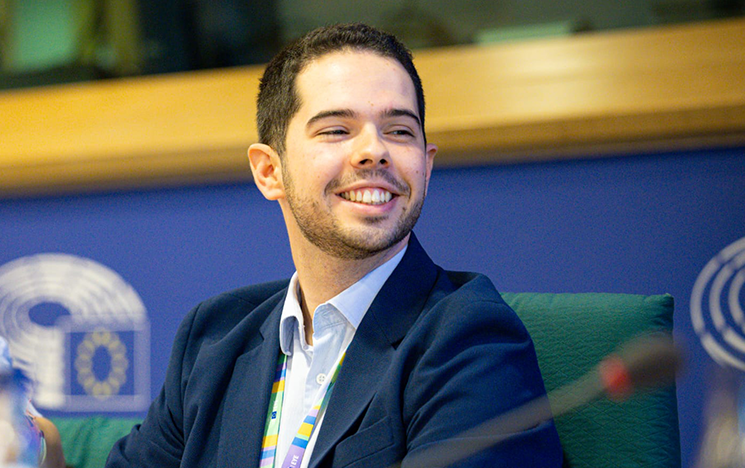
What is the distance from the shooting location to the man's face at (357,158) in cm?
116

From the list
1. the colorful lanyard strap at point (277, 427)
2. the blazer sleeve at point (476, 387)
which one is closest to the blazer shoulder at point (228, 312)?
the colorful lanyard strap at point (277, 427)

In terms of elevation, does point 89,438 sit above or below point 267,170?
below

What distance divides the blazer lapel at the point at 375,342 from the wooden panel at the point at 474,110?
921mm

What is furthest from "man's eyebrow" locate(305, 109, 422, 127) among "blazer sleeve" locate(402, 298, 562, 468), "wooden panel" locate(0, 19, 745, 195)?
"wooden panel" locate(0, 19, 745, 195)

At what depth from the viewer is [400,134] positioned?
1.21 meters

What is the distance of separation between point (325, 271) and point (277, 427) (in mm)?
263

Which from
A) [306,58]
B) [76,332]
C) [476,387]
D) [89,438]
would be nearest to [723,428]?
[476,387]

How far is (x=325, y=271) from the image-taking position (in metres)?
1.24

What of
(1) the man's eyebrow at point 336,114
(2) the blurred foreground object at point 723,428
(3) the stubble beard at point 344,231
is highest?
(1) the man's eyebrow at point 336,114

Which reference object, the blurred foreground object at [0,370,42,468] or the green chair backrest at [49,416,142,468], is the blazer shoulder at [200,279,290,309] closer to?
the green chair backrest at [49,416,142,468]

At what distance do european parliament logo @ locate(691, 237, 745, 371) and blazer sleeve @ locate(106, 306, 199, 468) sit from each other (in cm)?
124

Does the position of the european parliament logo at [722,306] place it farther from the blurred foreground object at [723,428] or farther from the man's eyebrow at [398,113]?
the blurred foreground object at [723,428]

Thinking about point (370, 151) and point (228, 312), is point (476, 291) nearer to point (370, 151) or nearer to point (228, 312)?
point (370, 151)

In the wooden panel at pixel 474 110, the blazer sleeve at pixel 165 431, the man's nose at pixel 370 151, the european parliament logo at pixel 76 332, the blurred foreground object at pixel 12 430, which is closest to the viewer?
the blurred foreground object at pixel 12 430
